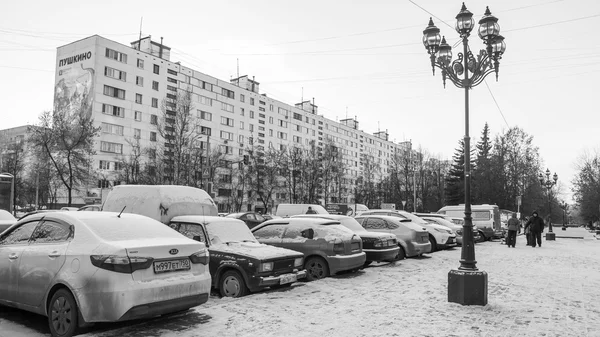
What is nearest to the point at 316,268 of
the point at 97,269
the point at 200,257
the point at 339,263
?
the point at 339,263

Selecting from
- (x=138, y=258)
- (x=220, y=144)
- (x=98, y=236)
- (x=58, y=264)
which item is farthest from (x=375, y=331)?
(x=220, y=144)

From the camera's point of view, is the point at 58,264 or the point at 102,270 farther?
the point at 58,264

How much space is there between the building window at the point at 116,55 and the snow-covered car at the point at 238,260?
48.9 meters

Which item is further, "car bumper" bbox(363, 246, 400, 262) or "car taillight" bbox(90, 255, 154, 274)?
"car bumper" bbox(363, 246, 400, 262)

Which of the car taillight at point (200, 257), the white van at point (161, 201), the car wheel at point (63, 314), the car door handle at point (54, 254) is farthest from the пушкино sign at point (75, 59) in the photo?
the car wheel at point (63, 314)

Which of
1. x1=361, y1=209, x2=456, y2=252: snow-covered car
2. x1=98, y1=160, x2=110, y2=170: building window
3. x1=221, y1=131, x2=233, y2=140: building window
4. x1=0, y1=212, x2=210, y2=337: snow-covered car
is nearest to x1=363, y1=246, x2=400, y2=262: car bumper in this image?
x1=361, y1=209, x2=456, y2=252: snow-covered car

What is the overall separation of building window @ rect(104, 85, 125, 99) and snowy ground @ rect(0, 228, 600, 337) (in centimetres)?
4899

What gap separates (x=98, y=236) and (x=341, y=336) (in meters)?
3.27

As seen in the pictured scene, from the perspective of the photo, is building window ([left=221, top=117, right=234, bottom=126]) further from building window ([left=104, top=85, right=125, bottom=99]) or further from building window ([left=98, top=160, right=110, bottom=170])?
building window ([left=98, top=160, right=110, bottom=170])

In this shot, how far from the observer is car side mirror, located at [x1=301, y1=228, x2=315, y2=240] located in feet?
34.1

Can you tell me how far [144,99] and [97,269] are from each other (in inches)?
2169

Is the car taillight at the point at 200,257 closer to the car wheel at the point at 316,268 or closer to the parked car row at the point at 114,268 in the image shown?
the parked car row at the point at 114,268

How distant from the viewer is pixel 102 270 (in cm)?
501

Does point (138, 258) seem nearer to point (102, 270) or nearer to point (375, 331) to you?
→ point (102, 270)
